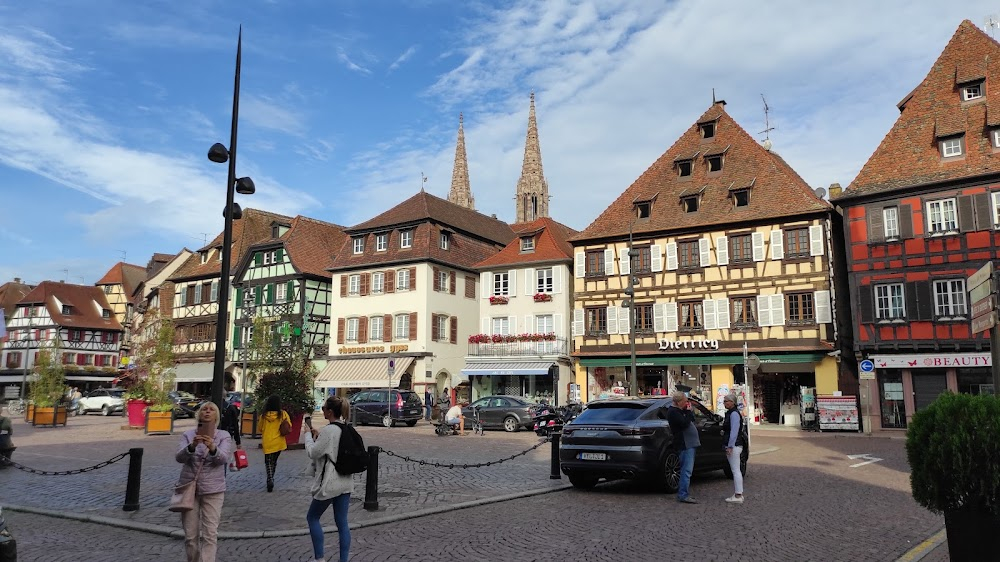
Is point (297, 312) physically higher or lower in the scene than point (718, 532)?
higher

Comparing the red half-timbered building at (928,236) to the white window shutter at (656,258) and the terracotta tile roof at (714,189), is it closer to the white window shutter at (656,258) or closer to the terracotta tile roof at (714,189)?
the terracotta tile roof at (714,189)

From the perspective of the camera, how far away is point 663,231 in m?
37.5

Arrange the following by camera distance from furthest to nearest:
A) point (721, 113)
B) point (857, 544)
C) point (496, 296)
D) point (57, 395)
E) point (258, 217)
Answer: point (258, 217), point (496, 296), point (721, 113), point (57, 395), point (857, 544)

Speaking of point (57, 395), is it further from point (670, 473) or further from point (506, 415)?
point (670, 473)

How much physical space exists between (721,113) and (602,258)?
9611 mm

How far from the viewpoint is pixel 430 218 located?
1809 inches

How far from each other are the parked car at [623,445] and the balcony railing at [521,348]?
27.9m

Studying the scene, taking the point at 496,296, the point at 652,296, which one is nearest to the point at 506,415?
the point at 652,296

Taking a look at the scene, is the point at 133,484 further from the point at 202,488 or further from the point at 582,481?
the point at 582,481

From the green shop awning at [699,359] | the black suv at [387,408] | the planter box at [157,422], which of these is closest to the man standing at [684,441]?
the planter box at [157,422]

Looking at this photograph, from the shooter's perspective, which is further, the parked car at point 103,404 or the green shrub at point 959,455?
the parked car at point 103,404

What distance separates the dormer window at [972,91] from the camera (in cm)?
3122

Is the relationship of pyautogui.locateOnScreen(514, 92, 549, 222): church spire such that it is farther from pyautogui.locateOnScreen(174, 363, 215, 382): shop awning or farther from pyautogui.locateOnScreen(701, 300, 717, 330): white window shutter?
pyautogui.locateOnScreen(701, 300, 717, 330): white window shutter

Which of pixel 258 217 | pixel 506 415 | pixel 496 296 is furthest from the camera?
pixel 258 217
